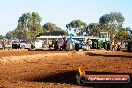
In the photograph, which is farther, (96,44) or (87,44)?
(96,44)

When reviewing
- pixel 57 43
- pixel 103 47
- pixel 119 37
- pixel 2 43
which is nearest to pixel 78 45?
pixel 57 43

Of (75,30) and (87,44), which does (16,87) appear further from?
(75,30)

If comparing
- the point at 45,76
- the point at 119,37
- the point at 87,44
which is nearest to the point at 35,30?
the point at 119,37

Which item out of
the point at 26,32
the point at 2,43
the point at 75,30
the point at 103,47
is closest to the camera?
the point at 103,47

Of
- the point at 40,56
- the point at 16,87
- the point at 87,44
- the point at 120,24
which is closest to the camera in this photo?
the point at 16,87

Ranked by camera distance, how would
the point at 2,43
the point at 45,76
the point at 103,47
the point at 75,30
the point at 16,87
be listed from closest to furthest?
A: the point at 16,87
the point at 45,76
the point at 103,47
the point at 2,43
the point at 75,30

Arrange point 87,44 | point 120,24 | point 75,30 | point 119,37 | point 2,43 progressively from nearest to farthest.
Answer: point 87,44 → point 2,43 → point 119,37 → point 75,30 → point 120,24

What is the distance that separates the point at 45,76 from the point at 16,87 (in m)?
3.32

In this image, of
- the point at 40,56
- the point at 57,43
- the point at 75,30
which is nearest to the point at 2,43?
the point at 57,43

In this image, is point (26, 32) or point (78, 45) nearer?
point (78, 45)

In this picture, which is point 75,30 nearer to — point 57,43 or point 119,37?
point 119,37

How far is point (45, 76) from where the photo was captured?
48.1 feet

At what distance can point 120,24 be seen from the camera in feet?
549

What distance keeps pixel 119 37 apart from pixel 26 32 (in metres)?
41.7
